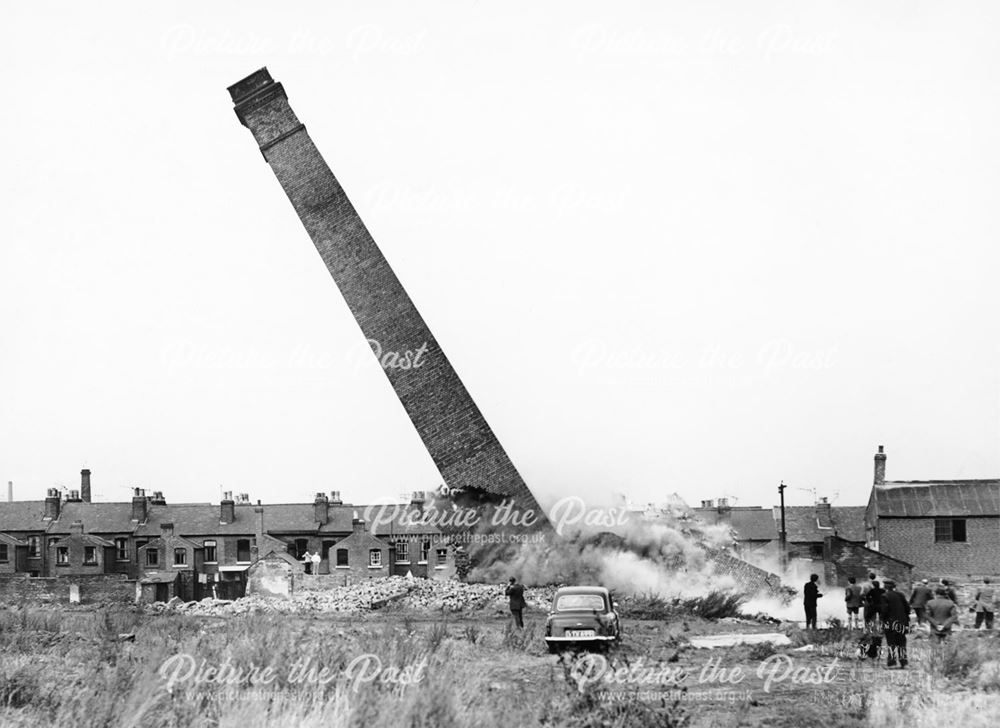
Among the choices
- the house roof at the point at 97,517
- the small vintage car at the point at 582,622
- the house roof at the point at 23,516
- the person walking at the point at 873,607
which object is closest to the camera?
the person walking at the point at 873,607

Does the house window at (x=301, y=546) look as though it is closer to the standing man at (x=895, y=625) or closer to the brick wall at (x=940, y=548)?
the brick wall at (x=940, y=548)

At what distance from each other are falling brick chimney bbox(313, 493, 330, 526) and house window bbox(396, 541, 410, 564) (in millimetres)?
6039

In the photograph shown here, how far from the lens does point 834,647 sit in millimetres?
16000

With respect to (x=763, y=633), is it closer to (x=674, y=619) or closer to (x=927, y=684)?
(x=674, y=619)

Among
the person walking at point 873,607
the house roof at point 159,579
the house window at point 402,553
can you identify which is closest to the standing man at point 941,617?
the person walking at point 873,607

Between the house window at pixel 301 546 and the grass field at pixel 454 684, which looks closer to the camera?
the grass field at pixel 454 684

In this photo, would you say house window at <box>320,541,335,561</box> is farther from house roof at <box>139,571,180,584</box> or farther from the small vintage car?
the small vintage car

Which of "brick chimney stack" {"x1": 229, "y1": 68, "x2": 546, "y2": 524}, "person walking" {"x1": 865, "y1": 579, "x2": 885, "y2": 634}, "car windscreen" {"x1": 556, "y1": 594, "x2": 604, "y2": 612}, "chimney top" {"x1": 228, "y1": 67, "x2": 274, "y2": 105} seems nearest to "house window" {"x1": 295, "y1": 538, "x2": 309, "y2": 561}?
"brick chimney stack" {"x1": 229, "y1": 68, "x2": 546, "y2": 524}

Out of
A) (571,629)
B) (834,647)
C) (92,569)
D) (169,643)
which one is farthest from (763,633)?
(92,569)

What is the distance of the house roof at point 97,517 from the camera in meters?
51.5

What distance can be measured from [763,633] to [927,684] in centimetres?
753

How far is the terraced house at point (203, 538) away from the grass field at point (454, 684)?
1210 inches

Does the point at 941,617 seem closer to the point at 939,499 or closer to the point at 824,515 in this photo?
the point at 939,499

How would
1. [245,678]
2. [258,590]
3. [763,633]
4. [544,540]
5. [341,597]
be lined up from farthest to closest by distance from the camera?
1. [258,590]
2. [341,597]
3. [544,540]
4. [763,633]
5. [245,678]
